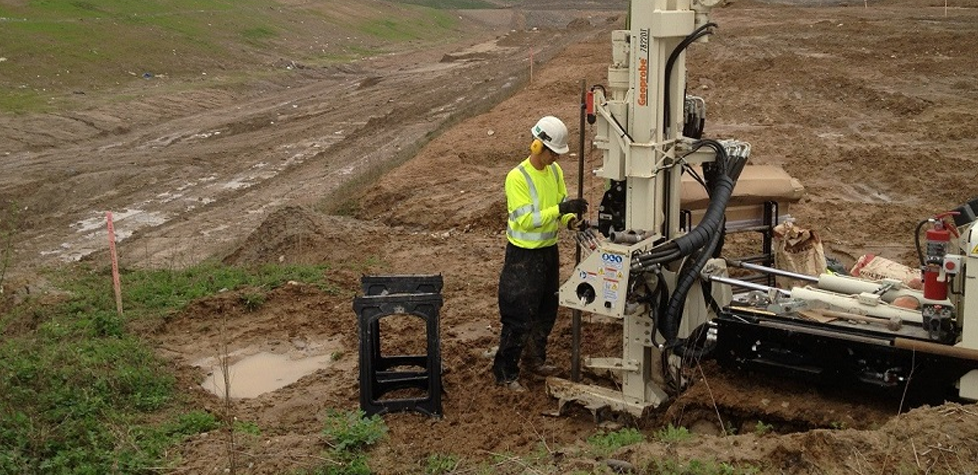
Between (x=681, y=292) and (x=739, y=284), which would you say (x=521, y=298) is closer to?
(x=681, y=292)

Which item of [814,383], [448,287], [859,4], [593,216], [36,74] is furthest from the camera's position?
[859,4]

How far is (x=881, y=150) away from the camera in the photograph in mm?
18266

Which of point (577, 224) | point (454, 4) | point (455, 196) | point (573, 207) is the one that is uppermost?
point (454, 4)

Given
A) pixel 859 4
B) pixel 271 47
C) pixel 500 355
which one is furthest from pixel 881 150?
pixel 859 4

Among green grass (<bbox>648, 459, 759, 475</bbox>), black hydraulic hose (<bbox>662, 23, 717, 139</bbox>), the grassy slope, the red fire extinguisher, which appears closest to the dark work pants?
black hydraulic hose (<bbox>662, 23, 717, 139</bbox>)

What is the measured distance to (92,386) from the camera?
8898mm

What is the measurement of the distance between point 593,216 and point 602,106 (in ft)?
22.4

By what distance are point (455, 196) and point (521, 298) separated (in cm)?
871

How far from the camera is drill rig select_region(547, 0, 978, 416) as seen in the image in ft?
23.6

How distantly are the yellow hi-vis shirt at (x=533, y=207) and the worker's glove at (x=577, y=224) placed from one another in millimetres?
42

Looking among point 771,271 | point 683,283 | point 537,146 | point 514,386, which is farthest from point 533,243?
point 771,271

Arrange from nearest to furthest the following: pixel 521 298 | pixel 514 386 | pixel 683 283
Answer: pixel 683 283 → pixel 521 298 → pixel 514 386

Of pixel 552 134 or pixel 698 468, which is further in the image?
pixel 552 134

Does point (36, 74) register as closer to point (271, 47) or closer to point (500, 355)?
point (271, 47)
